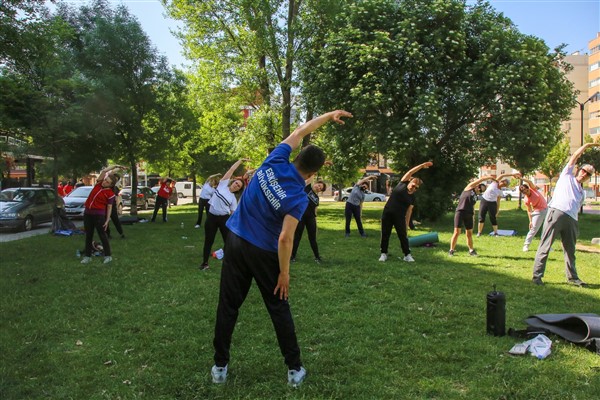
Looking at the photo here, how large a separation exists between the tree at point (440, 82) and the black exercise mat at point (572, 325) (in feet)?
36.3

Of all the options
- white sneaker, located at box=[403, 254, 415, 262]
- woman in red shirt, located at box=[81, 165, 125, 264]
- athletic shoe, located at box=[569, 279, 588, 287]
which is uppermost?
woman in red shirt, located at box=[81, 165, 125, 264]

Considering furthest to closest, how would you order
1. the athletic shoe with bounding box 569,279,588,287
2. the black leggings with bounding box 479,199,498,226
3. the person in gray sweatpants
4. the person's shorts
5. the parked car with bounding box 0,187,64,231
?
the parked car with bounding box 0,187,64,231
the black leggings with bounding box 479,199,498,226
the person's shorts
the athletic shoe with bounding box 569,279,588,287
the person in gray sweatpants

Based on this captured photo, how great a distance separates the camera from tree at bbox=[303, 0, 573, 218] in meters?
16.0

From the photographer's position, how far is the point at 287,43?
73.1 ft

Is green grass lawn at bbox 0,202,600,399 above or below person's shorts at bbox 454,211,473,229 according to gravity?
below

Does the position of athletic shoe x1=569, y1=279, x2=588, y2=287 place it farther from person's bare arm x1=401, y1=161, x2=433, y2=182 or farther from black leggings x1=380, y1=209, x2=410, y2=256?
person's bare arm x1=401, y1=161, x2=433, y2=182

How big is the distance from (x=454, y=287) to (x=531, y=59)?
12.3m

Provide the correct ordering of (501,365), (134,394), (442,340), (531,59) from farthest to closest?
(531,59), (442,340), (501,365), (134,394)

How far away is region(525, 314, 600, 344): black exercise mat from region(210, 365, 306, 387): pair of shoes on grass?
2.85 meters

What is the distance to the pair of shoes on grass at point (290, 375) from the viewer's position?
3.75m

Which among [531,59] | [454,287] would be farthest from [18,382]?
[531,59]

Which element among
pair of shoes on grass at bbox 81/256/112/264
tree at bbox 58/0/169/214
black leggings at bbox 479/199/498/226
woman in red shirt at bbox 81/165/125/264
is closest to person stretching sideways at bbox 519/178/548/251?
black leggings at bbox 479/199/498/226

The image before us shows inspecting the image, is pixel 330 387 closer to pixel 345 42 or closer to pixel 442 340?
pixel 442 340

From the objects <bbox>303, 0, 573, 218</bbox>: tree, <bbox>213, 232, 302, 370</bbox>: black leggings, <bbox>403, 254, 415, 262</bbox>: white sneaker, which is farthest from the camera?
<bbox>303, 0, 573, 218</bbox>: tree
